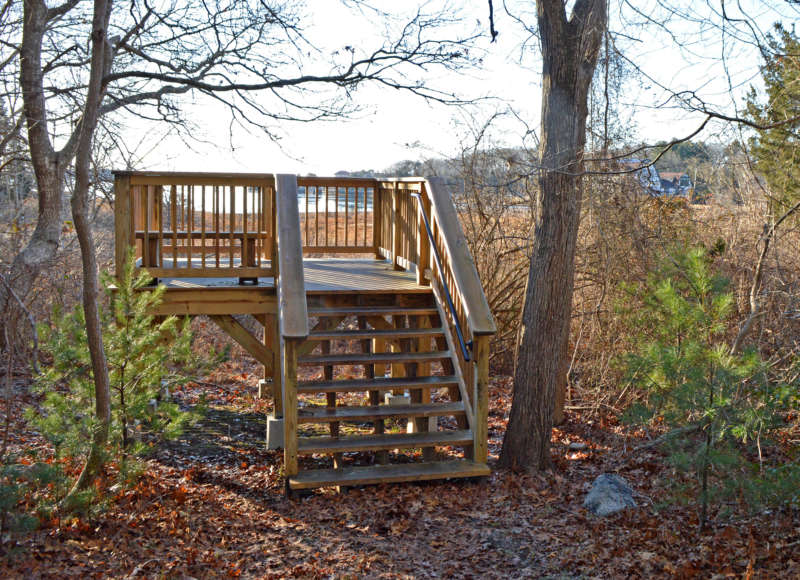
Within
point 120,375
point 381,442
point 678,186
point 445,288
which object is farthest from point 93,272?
point 678,186

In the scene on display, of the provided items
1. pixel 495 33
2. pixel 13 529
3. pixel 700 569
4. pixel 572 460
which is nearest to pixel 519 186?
pixel 495 33

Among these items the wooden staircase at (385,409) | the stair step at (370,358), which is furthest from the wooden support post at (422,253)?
the stair step at (370,358)

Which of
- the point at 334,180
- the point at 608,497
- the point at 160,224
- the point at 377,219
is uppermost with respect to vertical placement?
the point at 334,180

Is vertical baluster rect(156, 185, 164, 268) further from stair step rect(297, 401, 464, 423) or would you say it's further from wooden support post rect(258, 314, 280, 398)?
stair step rect(297, 401, 464, 423)

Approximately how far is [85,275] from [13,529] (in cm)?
168

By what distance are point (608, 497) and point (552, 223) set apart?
2443 millimetres

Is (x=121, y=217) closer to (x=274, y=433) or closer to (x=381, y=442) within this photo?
(x=274, y=433)

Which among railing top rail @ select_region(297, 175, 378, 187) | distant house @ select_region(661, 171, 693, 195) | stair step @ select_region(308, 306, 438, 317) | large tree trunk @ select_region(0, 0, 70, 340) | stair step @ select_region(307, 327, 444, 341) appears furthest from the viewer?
distant house @ select_region(661, 171, 693, 195)

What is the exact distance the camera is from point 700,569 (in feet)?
15.3

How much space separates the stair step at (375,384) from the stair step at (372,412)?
181mm

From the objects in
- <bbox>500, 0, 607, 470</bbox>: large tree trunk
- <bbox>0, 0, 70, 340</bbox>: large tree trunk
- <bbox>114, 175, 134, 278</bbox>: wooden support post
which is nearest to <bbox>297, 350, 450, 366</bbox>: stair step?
<bbox>500, 0, 607, 470</bbox>: large tree trunk

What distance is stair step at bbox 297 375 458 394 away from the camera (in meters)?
6.76

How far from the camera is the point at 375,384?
22.6 ft

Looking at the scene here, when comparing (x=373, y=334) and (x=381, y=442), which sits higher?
(x=373, y=334)
